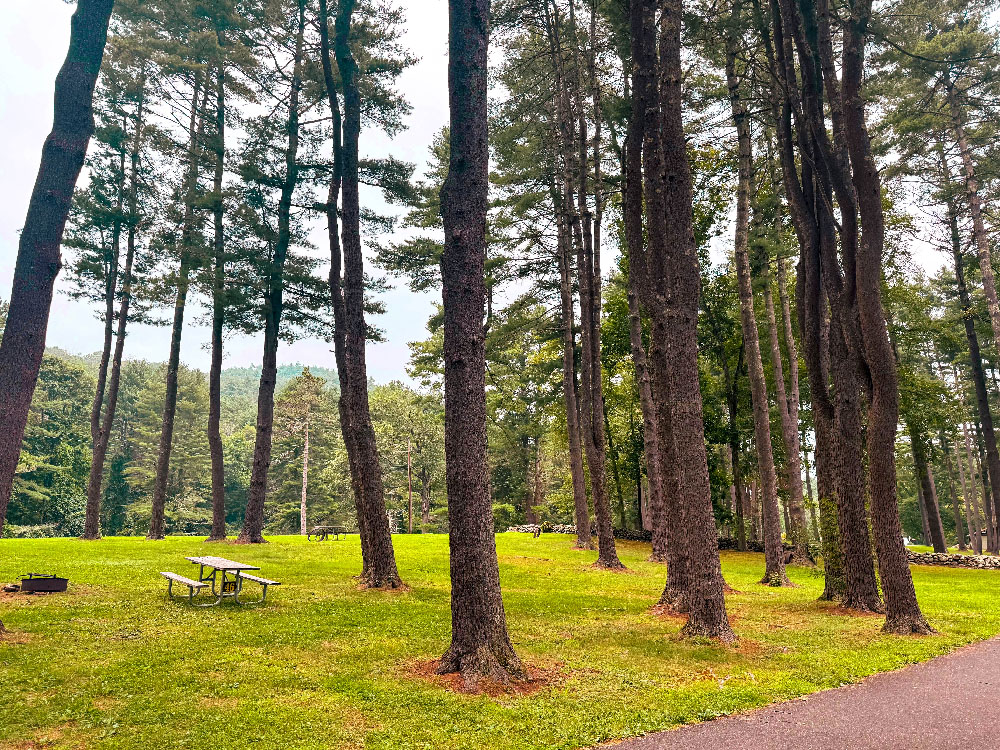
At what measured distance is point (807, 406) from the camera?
30750 mm

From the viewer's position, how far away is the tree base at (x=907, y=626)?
26.9 feet

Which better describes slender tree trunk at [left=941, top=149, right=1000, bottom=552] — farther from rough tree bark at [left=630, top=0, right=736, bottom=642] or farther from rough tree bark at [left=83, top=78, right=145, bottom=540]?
rough tree bark at [left=83, top=78, right=145, bottom=540]

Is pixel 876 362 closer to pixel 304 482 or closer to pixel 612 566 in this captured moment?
pixel 612 566

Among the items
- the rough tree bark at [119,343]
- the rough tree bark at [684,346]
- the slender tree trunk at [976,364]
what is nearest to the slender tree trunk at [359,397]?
the rough tree bark at [684,346]

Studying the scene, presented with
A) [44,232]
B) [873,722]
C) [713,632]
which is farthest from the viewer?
[713,632]

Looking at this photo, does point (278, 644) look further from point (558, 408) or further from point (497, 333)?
point (558, 408)

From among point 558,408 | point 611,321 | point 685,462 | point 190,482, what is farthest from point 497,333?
point 190,482

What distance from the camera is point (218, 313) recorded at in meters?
21.2

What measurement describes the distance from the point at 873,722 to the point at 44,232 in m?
10.2

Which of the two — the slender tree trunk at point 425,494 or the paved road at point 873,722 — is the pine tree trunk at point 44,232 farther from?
the slender tree trunk at point 425,494

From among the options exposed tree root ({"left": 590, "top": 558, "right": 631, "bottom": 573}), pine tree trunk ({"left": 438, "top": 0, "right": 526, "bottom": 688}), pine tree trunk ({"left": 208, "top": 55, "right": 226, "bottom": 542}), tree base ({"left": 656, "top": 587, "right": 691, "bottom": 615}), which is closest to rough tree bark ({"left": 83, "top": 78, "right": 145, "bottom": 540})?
pine tree trunk ({"left": 208, "top": 55, "right": 226, "bottom": 542})

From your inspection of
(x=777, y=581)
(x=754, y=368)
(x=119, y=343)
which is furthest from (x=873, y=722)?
(x=119, y=343)

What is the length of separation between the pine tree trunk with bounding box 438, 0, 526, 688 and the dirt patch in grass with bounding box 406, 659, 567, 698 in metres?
0.09

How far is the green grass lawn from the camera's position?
4645mm
